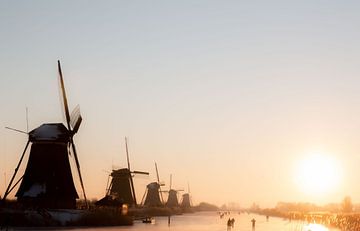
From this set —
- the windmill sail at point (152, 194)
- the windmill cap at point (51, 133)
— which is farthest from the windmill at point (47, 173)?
the windmill sail at point (152, 194)

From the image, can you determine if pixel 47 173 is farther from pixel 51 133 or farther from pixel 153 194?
pixel 153 194

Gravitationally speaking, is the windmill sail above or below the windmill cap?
below

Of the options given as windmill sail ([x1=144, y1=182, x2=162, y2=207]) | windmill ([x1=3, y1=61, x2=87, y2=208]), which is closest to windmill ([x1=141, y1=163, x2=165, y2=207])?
windmill sail ([x1=144, y1=182, x2=162, y2=207])

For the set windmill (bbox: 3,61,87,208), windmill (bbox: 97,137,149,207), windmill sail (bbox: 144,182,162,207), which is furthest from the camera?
windmill sail (bbox: 144,182,162,207)

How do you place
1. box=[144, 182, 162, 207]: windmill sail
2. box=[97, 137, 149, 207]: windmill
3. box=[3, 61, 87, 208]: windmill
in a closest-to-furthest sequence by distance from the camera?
box=[3, 61, 87, 208]: windmill
box=[97, 137, 149, 207]: windmill
box=[144, 182, 162, 207]: windmill sail

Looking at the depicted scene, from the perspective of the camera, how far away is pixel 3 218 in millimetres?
65312

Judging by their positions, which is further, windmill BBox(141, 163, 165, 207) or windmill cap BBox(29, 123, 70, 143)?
windmill BBox(141, 163, 165, 207)

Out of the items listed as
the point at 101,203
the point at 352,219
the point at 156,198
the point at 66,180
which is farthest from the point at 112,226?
the point at 156,198

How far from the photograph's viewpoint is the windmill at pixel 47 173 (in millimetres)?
67125

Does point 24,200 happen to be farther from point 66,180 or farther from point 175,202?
point 175,202

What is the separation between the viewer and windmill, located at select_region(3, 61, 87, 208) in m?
67.1

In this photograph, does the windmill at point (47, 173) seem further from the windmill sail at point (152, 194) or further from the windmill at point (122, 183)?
the windmill sail at point (152, 194)

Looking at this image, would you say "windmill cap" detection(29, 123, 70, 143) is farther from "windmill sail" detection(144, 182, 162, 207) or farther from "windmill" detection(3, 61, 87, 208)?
"windmill sail" detection(144, 182, 162, 207)

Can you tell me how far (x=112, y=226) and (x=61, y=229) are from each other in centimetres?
1270
